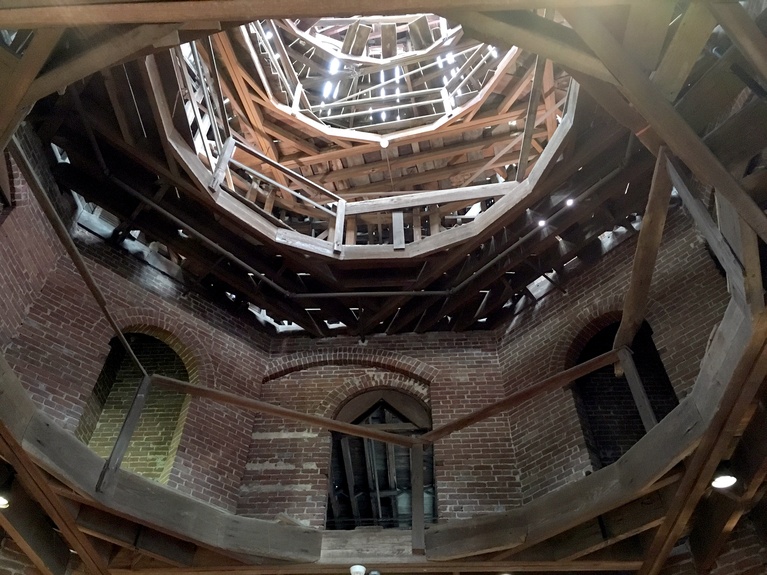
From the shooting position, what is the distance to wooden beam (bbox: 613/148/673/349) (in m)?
3.87

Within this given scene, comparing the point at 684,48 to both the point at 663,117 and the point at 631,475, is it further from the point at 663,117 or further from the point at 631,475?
the point at 631,475

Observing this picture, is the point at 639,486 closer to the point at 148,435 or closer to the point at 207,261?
the point at 207,261

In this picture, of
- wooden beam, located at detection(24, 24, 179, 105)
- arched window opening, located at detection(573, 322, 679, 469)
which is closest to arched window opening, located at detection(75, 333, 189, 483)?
wooden beam, located at detection(24, 24, 179, 105)

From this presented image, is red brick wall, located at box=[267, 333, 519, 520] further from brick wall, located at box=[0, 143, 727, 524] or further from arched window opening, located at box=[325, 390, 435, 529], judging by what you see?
arched window opening, located at box=[325, 390, 435, 529]

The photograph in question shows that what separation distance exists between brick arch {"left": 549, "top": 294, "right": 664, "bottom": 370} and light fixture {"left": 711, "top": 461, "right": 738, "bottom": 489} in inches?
139

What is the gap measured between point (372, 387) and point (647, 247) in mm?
5155

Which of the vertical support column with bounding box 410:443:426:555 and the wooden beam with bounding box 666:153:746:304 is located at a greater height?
the wooden beam with bounding box 666:153:746:304

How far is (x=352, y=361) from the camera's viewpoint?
8906 millimetres

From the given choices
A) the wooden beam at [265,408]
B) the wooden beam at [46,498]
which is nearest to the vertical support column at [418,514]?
the wooden beam at [265,408]

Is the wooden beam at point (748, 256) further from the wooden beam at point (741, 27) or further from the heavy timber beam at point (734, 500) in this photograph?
the heavy timber beam at point (734, 500)

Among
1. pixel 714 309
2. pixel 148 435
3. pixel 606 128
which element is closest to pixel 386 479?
pixel 148 435

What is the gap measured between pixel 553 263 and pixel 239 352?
4597 millimetres

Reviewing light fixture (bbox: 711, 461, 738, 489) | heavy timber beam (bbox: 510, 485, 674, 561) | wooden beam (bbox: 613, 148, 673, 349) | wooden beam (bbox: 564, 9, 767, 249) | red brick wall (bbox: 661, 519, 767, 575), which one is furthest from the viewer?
red brick wall (bbox: 661, 519, 767, 575)

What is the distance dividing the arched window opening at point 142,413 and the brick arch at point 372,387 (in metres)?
1.98
